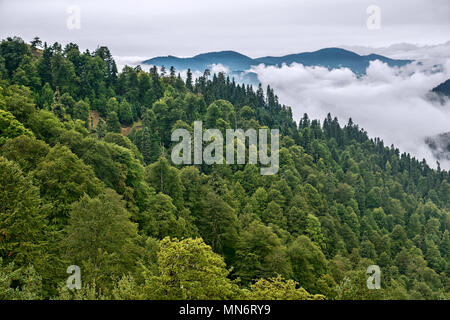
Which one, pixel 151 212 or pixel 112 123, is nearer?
pixel 151 212

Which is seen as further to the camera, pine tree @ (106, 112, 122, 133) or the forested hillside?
pine tree @ (106, 112, 122, 133)

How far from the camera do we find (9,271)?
82.5 ft

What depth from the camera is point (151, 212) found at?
53188 millimetres

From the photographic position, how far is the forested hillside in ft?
92.7

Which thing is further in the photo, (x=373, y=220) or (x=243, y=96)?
(x=243, y=96)

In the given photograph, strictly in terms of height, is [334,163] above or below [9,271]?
below

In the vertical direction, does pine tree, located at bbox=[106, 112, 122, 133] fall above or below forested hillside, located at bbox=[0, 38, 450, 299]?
above

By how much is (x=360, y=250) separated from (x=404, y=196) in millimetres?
91587

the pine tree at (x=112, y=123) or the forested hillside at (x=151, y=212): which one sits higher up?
the pine tree at (x=112, y=123)

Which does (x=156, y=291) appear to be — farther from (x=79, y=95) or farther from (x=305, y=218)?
(x=79, y=95)

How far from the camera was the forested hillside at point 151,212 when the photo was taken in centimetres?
2827

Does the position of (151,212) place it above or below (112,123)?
below

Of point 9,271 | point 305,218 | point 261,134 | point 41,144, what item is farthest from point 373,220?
point 9,271

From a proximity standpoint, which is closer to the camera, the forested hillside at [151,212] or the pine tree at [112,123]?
the forested hillside at [151,212]
